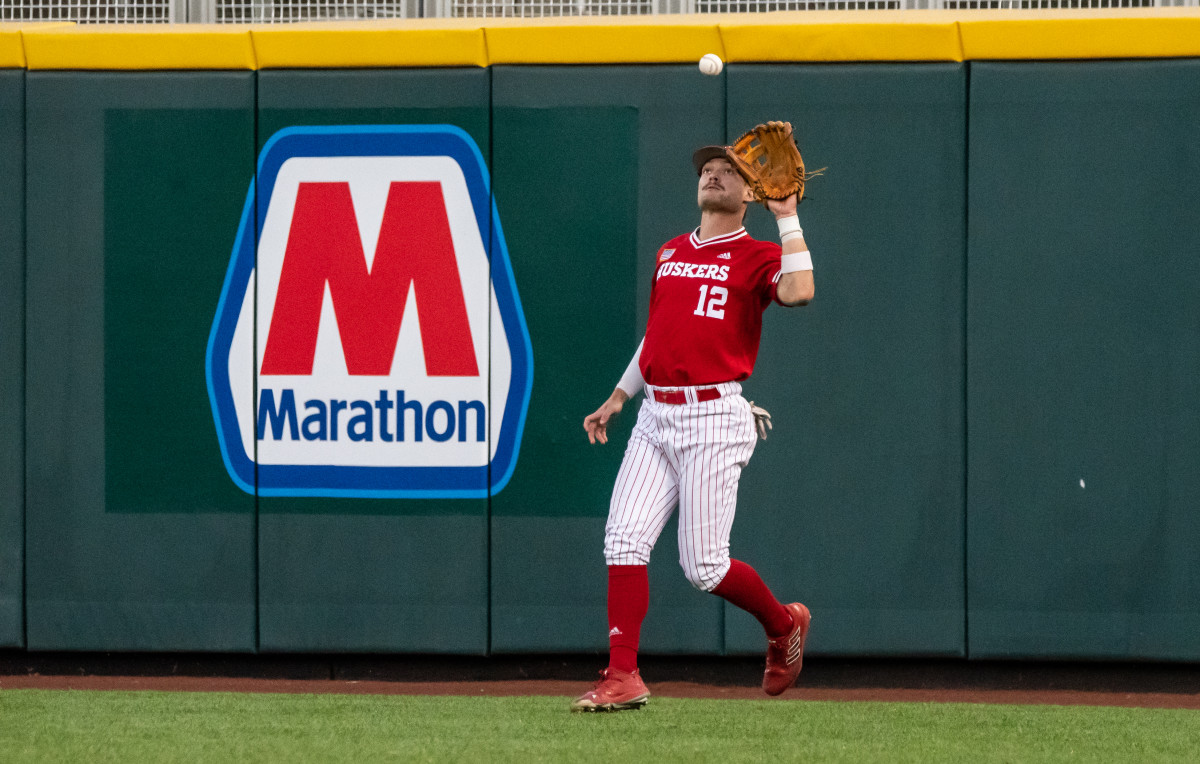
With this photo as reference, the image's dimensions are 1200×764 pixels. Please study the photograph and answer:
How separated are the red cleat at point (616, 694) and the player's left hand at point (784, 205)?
1.51m

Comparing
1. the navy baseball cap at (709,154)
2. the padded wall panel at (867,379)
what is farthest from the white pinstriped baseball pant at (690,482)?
the padded wall panel at (867,379)

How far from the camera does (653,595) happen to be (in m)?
5.52

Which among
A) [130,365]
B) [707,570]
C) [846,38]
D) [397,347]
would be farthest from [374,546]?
[846,38]

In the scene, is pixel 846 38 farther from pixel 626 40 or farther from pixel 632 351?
pixel 632 351

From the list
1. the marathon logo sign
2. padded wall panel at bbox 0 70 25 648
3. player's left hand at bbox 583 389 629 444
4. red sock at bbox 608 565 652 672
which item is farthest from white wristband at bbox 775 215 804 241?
padded wall panel at bbox 0 70 25 648

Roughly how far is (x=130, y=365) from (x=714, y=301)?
2.86 m

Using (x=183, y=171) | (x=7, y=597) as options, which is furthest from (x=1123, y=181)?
(x=7, y=597)

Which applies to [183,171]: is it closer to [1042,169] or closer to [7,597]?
[7,597]

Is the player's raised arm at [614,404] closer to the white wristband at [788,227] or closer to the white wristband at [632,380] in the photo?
the white wristband at [632,380]

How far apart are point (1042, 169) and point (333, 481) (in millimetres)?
3249

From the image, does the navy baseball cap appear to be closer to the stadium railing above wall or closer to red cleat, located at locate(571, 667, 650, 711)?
red cleat, located at locate(571, 667, 650, 711)

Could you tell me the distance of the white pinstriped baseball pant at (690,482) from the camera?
4.08 m

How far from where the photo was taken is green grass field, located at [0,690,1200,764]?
367cm

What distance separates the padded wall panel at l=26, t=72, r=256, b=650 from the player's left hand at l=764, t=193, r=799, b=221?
262cm
